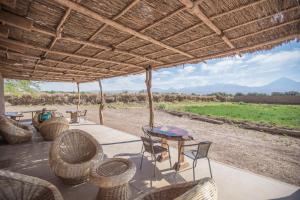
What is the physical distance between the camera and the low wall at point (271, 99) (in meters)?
30.4

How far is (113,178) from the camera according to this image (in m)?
2.56

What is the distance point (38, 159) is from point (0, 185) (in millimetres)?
2966

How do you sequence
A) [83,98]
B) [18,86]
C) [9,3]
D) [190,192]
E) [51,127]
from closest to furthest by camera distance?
[190,192]
[9,3]
[51,127]
[18,86]
[83,98]

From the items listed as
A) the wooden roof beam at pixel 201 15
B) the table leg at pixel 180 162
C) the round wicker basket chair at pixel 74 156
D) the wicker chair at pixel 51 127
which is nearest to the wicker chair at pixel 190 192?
the round wicker basket chair at pixel 74 156

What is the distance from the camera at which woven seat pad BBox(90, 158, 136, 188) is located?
2.56m

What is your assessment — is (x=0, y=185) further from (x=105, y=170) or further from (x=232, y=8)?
(x=232, y=8)

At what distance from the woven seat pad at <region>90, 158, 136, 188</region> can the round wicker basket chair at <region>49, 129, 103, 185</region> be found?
461 millimetres

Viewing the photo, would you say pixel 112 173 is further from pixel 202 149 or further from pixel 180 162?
pixel 180 162

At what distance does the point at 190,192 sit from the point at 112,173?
60.7 inches

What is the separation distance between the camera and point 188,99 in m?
39.9

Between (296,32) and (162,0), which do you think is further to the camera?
(296,32)

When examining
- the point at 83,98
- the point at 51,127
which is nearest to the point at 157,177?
the point at 51,127

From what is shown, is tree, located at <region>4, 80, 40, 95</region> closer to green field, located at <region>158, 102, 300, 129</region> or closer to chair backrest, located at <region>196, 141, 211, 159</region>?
green field, located at <region>158, 102, 300, 129</region>

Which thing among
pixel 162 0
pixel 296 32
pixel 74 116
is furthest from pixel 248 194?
pixel 74 116
